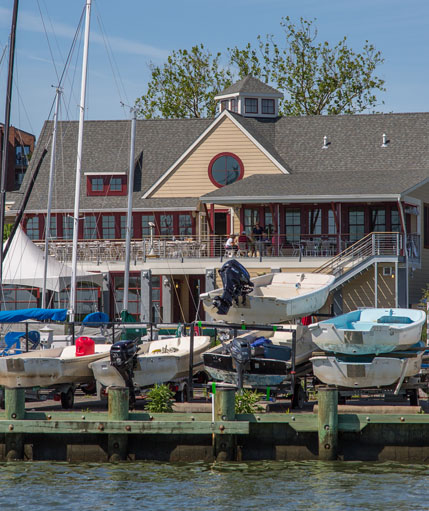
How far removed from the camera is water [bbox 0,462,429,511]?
53.5ft

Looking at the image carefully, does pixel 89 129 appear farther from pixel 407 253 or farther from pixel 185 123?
pixel 407 253

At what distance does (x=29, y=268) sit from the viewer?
133 ft

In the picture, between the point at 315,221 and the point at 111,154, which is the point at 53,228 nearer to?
the point at 111,154

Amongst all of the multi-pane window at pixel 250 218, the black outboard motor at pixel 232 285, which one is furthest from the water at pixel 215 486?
the multi-pane window at pixel 250 218

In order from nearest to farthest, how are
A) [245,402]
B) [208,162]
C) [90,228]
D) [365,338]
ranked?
[245,402]
[365,338]
[208,162]
[90,228]

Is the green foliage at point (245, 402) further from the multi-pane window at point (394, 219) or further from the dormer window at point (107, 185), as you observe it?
the dormer window at point (107, 185)

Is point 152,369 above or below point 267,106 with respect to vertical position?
below

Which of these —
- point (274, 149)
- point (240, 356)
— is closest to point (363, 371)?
point (240, 356)

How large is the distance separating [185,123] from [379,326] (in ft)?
109

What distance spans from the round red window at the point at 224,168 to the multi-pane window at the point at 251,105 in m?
4.30

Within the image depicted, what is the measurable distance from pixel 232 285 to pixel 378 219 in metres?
21.0

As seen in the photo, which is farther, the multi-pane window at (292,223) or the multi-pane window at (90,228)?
the multi-pane window at (90,228)

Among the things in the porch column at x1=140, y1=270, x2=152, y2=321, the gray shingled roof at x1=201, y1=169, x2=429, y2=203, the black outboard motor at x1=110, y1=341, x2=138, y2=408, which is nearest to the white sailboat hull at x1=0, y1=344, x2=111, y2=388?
the black outboard motor at x1=110, y1=341, x2=138, y2=408

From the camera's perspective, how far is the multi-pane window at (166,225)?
47469mm
